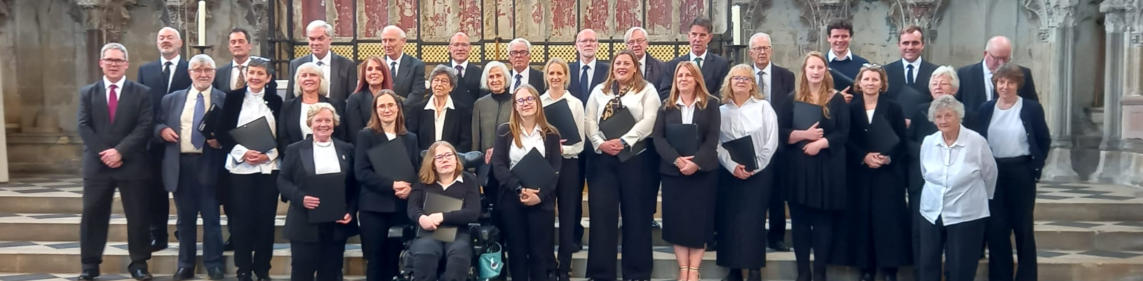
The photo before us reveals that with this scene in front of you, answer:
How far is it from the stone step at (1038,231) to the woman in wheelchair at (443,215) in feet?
4.84

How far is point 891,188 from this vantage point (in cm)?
625

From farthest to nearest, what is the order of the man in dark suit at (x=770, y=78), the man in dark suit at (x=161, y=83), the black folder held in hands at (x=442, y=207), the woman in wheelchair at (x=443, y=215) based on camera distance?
the man in dark suit at (x=161, y=83)
the man in dark suit at (x=770, y=78)
the black folder held in hands at (x=442, y=207)
the woman in wheelchair at (x=443, y=215)

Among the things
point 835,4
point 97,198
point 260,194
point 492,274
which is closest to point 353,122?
point 260,194

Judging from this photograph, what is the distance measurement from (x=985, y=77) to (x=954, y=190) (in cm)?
113

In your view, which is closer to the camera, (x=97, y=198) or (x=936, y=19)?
(x=97, y=198)

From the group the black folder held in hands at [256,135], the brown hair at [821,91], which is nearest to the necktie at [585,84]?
the brown hair at [821,91]

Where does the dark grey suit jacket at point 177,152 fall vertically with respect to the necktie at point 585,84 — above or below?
below

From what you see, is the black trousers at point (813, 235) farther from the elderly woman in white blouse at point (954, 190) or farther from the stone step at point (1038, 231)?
the stone step at point (1038, 231)

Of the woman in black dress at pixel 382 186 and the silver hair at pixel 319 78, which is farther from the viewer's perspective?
the silver hair at pixel 319 78

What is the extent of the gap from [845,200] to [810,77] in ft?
2.40

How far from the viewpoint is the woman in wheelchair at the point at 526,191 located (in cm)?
596

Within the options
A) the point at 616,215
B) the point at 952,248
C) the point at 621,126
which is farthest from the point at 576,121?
the point at 952,248

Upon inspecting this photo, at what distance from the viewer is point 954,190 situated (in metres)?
5.76

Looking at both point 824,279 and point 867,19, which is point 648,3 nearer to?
point 867,19
